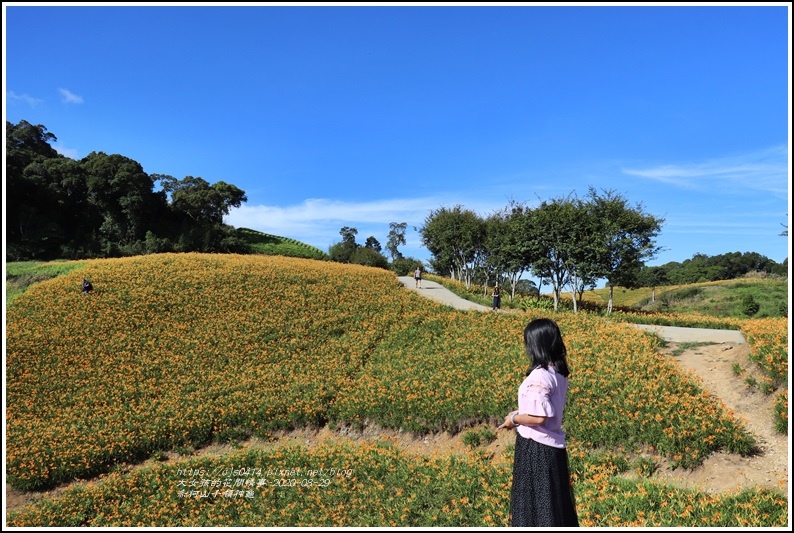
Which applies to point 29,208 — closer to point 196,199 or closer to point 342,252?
point 196,199

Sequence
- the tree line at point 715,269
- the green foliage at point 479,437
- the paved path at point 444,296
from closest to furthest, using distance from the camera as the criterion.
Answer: the green foliage at point 479,437 < the paved path at point 444,296 < the tree line at point 715,269

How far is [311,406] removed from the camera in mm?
13539

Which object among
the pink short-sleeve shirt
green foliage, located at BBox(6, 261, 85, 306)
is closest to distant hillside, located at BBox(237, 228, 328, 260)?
green foliage, located at BBox(6, 261, 85, 306)

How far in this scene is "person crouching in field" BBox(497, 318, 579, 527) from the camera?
147 inches

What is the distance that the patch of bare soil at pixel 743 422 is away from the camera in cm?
772

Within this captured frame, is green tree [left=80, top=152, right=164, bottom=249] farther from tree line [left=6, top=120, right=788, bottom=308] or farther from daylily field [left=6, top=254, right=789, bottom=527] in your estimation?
daylily field [left=6, top=254, right=789, bottom=527]

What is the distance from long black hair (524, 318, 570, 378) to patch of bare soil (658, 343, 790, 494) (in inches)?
230

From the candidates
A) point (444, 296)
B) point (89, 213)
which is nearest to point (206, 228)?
point (89, 213)

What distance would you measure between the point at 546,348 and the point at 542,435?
789 millimetres

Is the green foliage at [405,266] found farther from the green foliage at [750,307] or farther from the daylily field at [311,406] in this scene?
the green foliage at [750,307]

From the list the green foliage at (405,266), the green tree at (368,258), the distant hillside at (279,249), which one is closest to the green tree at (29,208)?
the distant hillside at (279,249)

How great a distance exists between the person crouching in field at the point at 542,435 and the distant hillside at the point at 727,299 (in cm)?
3578

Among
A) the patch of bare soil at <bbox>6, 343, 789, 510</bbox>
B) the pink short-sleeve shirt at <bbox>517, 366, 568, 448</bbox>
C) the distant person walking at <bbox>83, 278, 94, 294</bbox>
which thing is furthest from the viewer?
the distant person walking at <bbox>83, 278, 94, 294</bbox>

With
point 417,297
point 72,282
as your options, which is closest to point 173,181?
point 72,282
